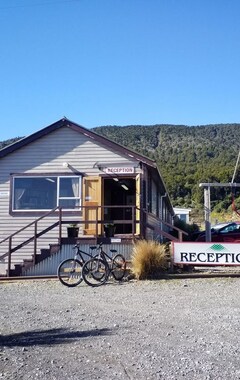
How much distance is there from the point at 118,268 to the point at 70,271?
1370 millimetres

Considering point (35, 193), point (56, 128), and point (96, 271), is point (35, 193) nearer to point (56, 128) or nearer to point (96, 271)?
point (56, 128)

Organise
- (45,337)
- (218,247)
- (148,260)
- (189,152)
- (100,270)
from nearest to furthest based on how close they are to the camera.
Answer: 1. (45,337)
2. (100,270)
3. (148,260)
4. (218,247)
5. (189,152)

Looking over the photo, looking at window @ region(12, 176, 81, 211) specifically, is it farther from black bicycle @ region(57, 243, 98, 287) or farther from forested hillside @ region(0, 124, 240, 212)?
forested hillside @ region(0, 124, 240, 212)

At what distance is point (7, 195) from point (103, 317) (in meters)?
9.64

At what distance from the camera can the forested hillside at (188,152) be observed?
62.0m

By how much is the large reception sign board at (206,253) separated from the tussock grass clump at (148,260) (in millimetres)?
593

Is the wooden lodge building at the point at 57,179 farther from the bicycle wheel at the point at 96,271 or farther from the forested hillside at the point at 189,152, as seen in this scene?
the forested hillside at the point at 189,152

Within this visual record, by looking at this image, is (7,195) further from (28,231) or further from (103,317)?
(103,317)

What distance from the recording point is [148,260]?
42.2 ft

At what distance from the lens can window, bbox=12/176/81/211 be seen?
54.8 feet

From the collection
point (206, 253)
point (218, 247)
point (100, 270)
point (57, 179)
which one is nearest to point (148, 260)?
point (100, 270)

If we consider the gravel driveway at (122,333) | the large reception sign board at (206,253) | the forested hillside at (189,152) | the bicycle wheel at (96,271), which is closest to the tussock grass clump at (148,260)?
the large reception sign board at (206,253)

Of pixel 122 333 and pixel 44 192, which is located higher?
pixel 44 192

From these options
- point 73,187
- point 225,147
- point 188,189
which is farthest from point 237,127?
point 73,187
